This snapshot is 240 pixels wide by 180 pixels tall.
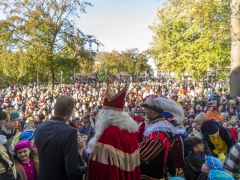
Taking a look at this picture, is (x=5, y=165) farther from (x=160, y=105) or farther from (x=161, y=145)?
(x=160, y=105)

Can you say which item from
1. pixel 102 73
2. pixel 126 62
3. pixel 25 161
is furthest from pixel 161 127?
pixel 126 62

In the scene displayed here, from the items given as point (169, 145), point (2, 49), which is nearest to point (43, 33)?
point (2, 49)

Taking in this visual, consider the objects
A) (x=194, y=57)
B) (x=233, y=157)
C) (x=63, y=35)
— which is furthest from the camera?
(x=194, y=57)

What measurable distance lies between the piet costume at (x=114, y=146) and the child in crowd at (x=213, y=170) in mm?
716

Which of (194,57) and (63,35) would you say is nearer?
(63,35)

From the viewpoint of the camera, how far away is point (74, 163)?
2.72 metres

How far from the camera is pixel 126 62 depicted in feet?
175

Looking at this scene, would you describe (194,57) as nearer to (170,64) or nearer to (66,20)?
(170,64)

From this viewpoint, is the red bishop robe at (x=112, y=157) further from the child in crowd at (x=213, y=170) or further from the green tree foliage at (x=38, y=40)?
the green tree foliage at (x=38, y=40)

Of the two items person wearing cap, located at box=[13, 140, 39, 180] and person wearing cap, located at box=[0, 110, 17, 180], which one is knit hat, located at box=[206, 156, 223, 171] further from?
person wearing cap, located at box=[13, 140, 39, 180]

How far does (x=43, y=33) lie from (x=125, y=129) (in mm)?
12437

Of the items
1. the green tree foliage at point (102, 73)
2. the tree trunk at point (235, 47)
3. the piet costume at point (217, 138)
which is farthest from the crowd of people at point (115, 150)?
the green tree foliage at point (102, 73)

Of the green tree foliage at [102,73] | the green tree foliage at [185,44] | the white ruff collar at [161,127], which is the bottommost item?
the white ruff collar at [161,127]

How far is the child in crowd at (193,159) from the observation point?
12.8 ft
